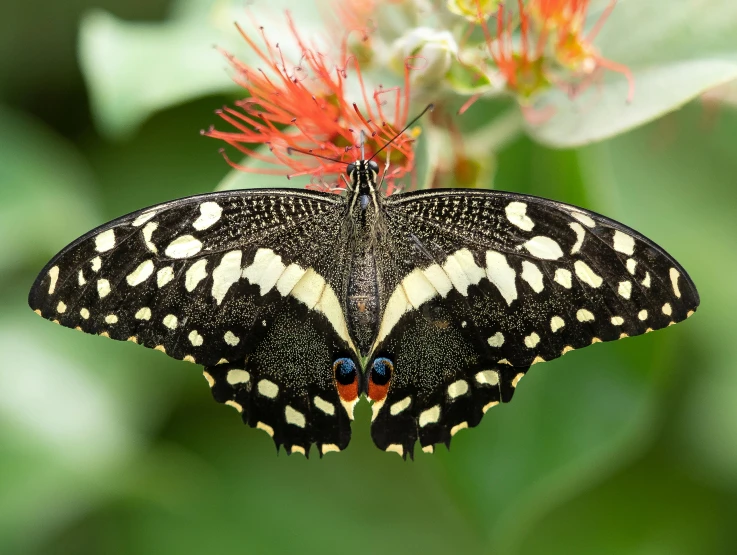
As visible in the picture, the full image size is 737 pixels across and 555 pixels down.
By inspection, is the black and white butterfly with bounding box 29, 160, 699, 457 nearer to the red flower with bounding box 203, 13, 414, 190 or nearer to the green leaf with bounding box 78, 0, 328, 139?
the red flower with bounding box 203, 13, 414, 190

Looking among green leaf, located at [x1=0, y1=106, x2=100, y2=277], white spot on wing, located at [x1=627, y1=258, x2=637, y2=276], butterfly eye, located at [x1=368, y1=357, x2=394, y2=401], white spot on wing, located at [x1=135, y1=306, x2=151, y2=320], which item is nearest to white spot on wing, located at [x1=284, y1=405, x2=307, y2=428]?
butterfly eye, located at [x1=368, y1=357, x2=394, y2=401]

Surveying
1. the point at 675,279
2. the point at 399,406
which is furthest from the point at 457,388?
the point at 675,279

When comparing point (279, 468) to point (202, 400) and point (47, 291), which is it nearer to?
point (202, 400)

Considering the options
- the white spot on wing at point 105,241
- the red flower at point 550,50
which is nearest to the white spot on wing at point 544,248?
the red flower at point 550,50

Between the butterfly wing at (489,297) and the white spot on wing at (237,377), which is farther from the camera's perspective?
the white spot on wing at (237,377)

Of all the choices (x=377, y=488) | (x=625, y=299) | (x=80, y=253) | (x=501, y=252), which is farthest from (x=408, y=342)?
(x=377, y=488)

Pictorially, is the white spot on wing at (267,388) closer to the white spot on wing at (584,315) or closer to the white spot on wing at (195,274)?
the white spot on wing at (195,274)

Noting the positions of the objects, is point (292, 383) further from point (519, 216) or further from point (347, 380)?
point (519, 216)
